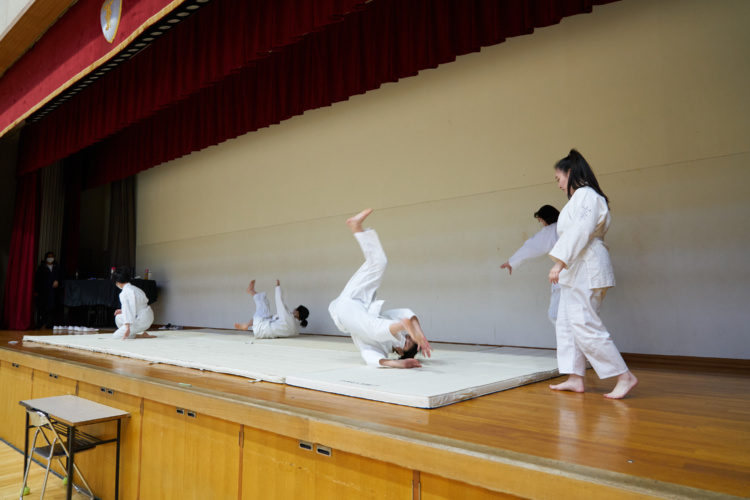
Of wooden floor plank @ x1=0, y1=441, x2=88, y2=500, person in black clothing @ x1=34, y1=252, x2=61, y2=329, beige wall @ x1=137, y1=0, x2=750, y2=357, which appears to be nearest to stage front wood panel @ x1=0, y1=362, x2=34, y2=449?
wooden floor plank @ x1=0, y1=441, x2=88, y2=500

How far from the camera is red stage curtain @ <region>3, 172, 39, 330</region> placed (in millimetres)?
6941

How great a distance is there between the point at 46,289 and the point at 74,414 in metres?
5.76

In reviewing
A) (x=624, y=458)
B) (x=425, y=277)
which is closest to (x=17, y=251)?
(x=425, y=277)

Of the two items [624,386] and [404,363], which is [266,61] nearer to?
[404,363]

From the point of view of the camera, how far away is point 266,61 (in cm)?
532

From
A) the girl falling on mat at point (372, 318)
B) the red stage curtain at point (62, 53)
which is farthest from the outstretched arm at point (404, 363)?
the red stage curtain at point (62, 53)

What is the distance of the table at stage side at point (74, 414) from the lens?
217cm

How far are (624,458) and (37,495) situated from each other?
9.72 ft

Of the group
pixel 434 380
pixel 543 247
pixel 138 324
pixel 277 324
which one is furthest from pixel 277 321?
pixel 434 380

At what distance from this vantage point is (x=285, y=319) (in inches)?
200

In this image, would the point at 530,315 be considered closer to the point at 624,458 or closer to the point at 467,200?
the point at 467,200

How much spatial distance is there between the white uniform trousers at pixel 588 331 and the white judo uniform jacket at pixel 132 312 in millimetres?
3874

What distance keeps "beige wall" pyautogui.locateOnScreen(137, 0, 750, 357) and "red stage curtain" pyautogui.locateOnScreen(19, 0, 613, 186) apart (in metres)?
0.75

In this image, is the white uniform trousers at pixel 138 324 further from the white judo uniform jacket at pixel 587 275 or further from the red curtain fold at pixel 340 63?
the white judo uniform jacket at pixel 587 275
